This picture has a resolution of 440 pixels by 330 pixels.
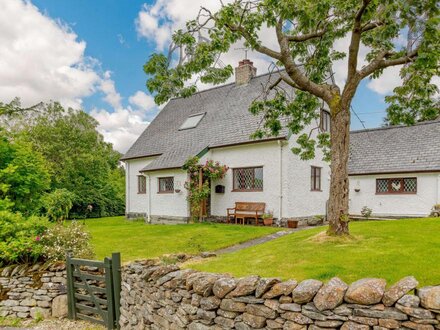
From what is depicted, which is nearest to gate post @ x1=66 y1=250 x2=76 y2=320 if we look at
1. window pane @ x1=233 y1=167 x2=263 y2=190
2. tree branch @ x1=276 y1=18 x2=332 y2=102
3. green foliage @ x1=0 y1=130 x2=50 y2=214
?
green foliage @ x1=0 y1=130 x2=50 y2=214

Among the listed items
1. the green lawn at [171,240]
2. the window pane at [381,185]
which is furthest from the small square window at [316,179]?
the green lawn at [171,240]

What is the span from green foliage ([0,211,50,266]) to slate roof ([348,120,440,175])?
16.2m

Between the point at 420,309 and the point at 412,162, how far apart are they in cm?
1628

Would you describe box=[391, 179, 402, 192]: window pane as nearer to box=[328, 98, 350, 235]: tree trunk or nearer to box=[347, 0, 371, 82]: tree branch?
box=[328, 98, 350, 235]: tree trunk

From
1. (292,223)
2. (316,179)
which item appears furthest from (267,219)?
(316,179)

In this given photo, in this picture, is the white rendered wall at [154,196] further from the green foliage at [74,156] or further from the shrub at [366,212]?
the shrub at [366,212]

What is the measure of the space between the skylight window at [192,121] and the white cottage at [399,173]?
9.79 m

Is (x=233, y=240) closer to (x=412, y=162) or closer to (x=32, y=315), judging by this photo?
(x=32, y=315)

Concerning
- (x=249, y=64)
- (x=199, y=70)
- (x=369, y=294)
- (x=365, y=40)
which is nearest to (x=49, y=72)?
(x=249, y=64)

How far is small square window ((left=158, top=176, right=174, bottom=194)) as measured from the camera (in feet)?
59.2

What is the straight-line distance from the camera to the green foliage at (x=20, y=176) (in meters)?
9.50

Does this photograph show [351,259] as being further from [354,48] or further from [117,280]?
[354,48]

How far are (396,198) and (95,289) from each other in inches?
621

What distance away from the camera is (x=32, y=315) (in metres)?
7.82
